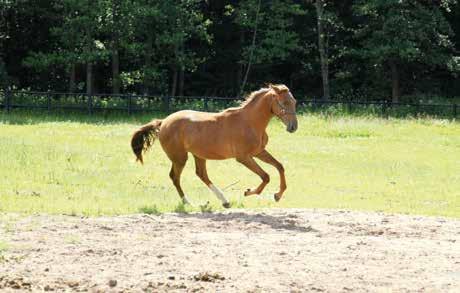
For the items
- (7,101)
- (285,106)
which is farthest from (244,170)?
(7,101)

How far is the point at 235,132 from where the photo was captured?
553 inches

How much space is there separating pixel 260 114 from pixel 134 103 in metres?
22.1

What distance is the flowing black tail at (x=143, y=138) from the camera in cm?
1484

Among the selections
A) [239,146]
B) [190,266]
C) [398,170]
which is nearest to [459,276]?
[190,266]

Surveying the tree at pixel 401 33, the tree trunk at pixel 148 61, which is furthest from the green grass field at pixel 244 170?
the tree at pixel 401 33

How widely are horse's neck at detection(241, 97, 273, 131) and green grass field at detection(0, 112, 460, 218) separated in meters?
1.41

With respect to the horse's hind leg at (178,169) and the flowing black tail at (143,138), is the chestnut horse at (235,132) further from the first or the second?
the flowing black tail at (143,138)

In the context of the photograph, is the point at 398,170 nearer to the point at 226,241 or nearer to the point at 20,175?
the point at 20,175

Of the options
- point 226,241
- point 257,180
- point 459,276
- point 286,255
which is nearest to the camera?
point 459,276

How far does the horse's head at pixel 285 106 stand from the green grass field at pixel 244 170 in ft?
5.49

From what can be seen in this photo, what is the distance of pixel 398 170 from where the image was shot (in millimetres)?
20828

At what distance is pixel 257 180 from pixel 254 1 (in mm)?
26036

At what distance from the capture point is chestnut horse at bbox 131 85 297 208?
45.3ft

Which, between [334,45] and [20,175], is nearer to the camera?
[20,175]
